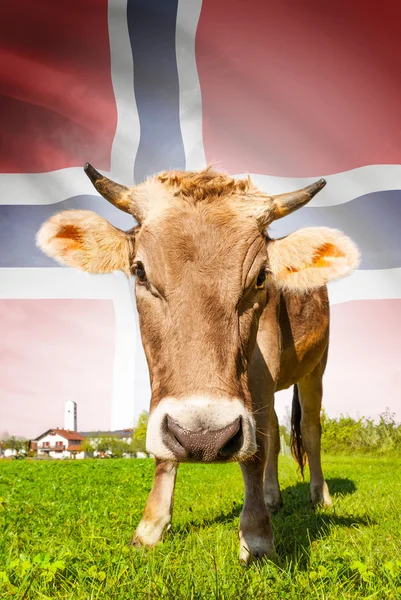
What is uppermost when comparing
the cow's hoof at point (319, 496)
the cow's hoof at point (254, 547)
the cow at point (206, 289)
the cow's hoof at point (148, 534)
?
the cow at point (206, 289)

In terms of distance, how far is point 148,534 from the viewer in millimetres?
4539

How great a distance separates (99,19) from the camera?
37.8 feet

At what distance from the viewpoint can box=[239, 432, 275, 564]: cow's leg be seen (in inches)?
156

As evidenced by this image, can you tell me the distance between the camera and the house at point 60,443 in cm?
8194

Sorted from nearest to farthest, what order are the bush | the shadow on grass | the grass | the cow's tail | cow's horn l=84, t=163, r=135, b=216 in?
the grass → the shadow on grass → cow's horn l=84, t=163, r=135, b=216 → the cow's tail → the bush

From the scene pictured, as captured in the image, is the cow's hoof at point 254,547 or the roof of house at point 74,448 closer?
the cow's hoof at point 254,547

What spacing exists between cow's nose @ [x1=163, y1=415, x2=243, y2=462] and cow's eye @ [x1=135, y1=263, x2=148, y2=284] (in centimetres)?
124

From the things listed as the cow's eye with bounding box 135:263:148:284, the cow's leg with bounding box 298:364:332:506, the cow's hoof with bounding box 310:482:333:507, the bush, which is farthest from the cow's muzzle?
the bush

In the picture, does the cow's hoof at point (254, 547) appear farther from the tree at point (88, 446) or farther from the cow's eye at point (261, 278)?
the tree at point (88, 446)

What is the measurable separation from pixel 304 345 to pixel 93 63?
771 centimetres

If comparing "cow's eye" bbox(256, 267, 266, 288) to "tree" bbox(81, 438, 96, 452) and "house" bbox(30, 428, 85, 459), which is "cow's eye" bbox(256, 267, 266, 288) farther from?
"house" bbox(30, 428, 85, 459)

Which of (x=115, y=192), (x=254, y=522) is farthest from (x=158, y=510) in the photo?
(x=115, y=192)

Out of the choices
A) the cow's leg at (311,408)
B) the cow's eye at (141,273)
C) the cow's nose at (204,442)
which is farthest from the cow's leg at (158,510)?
the cow's leg at (311,408)

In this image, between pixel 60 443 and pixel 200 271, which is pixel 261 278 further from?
pixel 60 443
